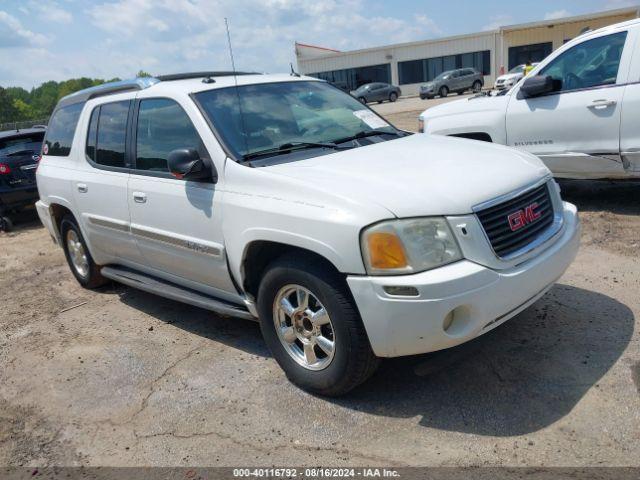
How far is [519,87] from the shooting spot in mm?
6770

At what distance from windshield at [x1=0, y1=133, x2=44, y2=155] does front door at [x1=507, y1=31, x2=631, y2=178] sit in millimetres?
8059

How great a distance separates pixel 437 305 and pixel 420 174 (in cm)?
82

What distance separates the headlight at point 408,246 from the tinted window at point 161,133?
153 centimetres

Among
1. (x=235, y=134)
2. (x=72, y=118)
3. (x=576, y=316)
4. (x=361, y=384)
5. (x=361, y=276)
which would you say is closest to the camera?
(x=361, y=276)

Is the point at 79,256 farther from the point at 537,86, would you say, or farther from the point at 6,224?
the point at 537,86

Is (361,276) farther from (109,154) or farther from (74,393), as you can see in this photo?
(109,154)

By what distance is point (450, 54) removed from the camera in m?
47.6

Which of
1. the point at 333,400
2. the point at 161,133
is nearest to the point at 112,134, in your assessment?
the point at 161,133

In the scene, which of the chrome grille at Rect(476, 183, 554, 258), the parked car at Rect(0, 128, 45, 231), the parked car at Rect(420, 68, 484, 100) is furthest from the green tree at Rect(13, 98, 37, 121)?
the chrome grille at Rect(476, 183, 554, 258)

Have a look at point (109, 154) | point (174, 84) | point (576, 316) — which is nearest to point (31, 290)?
point (109, 154)

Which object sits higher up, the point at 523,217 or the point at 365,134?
the point at 365,134

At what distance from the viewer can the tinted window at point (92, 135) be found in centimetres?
520

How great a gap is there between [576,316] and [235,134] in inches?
106

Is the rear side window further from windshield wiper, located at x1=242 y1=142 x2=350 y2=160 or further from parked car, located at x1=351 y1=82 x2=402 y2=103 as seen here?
parked car, located at x1=351 y1=82 x2=402 y2=103
